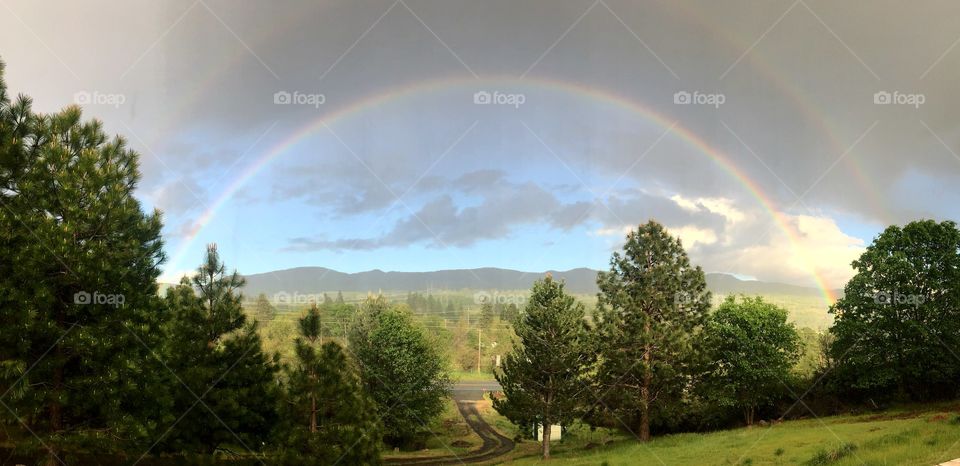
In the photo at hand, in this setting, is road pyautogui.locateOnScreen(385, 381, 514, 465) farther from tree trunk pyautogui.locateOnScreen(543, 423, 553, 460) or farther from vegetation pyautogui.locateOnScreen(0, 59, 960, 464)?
tree trunk pyautogui.locateOnScreen(543, 423, 553, 460)

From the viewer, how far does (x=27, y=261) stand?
13.8 meters

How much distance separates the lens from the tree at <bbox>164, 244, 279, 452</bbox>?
19297 millimetres

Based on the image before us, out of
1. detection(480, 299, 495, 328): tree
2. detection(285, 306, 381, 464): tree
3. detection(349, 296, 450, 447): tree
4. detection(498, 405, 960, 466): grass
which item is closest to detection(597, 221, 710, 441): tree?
detection(498, 405, 960, 466): grass

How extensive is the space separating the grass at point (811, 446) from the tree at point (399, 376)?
32.0 feet

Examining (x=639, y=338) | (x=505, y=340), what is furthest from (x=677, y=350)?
(x=505, y=340)

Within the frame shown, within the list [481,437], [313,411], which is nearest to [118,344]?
[313,411]

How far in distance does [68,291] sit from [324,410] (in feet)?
28.2

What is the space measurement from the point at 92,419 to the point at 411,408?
32.3 meters

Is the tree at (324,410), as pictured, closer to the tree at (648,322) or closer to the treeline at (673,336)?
the treeline at (673,336)

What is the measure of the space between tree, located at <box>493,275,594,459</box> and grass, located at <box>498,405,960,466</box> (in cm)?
286

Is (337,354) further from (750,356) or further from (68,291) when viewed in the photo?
(750,356)

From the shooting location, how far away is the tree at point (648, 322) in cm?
3247

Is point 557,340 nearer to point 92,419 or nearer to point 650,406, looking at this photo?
point 650,406

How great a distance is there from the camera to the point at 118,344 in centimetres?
1527
